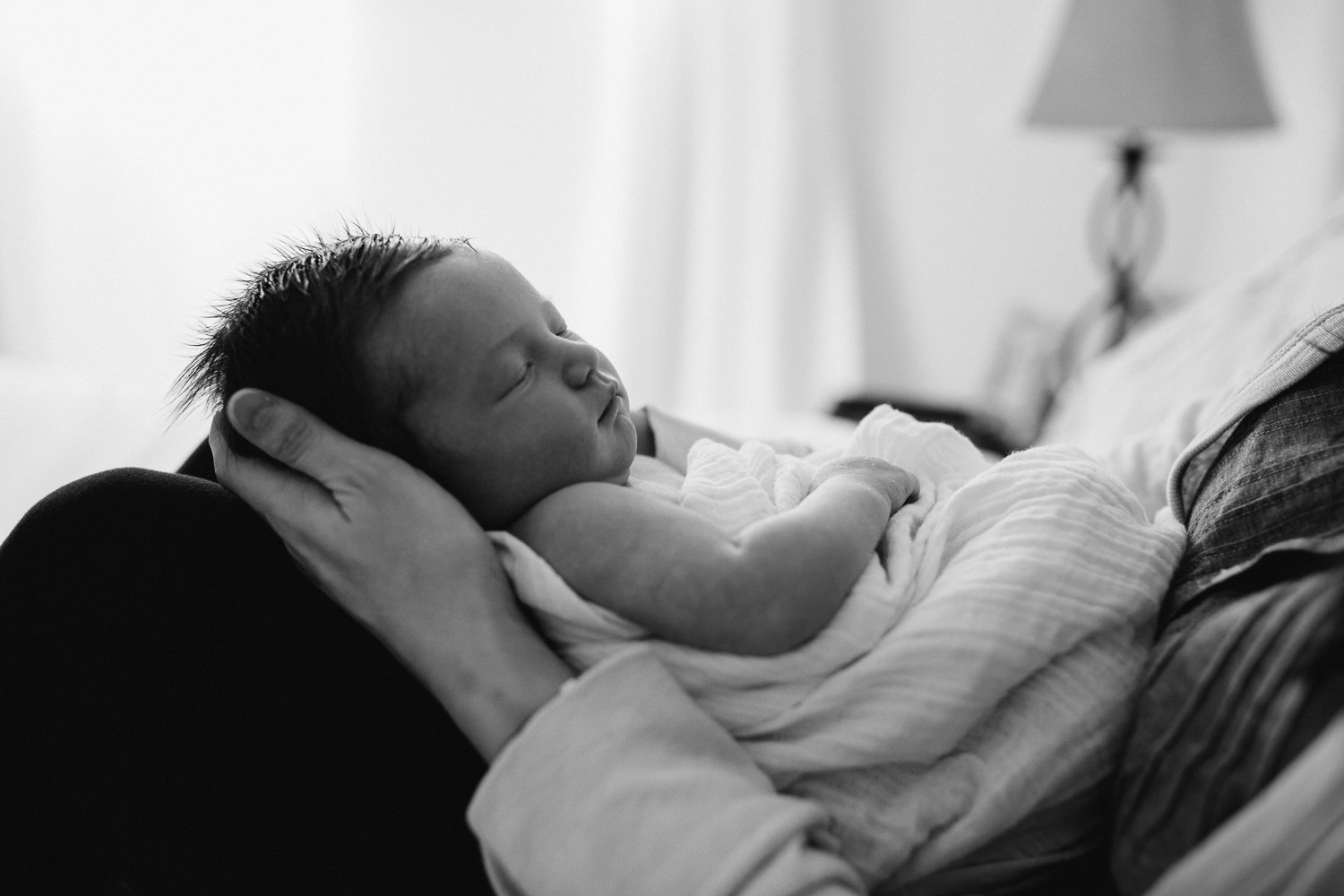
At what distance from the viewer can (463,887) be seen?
66 centimetres

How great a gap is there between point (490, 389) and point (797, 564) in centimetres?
26

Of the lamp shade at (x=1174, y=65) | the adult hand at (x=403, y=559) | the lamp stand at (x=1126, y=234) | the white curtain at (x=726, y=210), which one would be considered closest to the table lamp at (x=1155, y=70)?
the lamp shade at (x=1174, y=65)

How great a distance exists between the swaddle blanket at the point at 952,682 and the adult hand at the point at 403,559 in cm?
3

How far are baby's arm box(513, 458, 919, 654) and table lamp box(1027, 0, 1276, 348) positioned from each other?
179 centimetres

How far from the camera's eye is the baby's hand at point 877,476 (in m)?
0.75

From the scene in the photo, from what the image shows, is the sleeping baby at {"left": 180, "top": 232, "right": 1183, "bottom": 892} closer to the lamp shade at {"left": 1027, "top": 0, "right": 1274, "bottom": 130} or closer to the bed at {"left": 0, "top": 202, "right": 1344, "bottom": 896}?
the bed at {"left": 0, "top": 202, "right": 1344, "bottom": 896}

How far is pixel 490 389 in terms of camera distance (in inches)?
29.6

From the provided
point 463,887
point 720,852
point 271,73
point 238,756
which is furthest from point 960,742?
point 271,73

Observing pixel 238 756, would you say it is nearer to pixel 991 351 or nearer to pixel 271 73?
pixel 271 73

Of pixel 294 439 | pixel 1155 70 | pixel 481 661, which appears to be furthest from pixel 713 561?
pixel 1155 70

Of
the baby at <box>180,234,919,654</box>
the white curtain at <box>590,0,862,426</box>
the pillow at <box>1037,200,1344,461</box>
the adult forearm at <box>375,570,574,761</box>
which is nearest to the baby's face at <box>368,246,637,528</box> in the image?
the baby at <box>180,234,919,654</box>

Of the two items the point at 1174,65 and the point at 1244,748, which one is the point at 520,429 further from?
the point at 1174,65

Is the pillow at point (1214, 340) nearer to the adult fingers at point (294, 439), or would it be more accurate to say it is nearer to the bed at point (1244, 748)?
the bed at point (1244, 748)

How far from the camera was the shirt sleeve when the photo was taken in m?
0.55
